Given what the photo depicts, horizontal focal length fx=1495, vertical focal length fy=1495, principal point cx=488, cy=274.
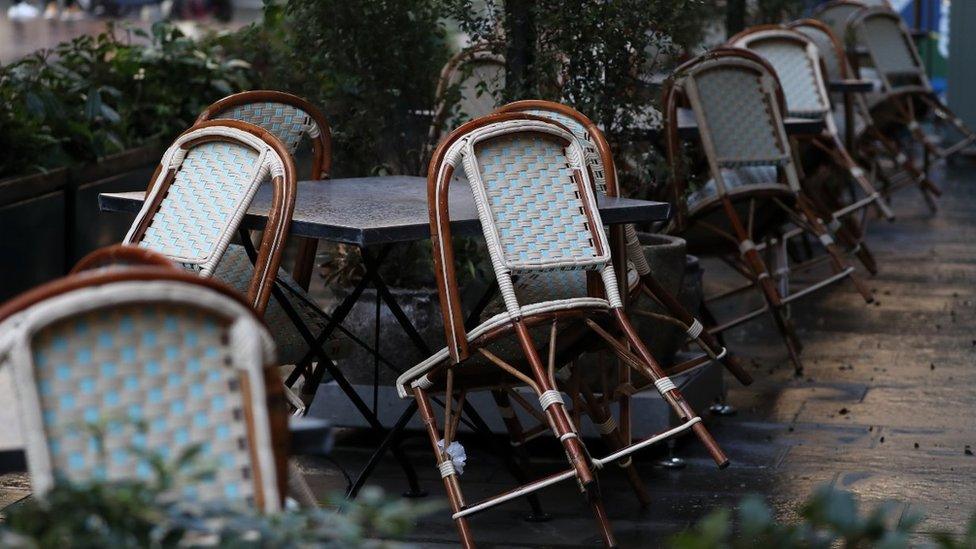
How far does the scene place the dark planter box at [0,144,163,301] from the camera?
544 centimetres

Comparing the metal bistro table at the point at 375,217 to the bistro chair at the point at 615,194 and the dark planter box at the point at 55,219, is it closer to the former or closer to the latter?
the bistro chair at the point at 615,194

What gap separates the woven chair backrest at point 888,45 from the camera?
948 cm

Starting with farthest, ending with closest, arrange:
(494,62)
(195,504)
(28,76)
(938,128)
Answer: (938,128) < (28,76) < (494,62) < (195,504)

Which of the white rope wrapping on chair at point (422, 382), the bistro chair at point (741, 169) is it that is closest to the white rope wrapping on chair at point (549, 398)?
the white rope wrapping on chair at point (422, 382)

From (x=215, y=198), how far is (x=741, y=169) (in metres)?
2.85

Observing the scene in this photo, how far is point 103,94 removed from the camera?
667 centimetres

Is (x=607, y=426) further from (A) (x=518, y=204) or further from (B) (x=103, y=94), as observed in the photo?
(B) (x=103, y=94)

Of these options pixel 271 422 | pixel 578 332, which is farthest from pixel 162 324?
pixel 578 332

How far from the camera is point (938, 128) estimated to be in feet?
40.9

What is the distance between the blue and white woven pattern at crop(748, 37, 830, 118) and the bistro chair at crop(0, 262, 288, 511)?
555cm

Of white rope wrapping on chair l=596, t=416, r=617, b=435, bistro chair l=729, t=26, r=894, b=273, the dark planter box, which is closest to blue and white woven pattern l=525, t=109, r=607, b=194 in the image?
white rope wrapping on chair l=596, t=416, r=617, b=435

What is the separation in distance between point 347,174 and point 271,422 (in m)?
3.13

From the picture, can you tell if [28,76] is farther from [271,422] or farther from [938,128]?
[938,128]

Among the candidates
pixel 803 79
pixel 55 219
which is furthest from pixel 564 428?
pixel 803 79
